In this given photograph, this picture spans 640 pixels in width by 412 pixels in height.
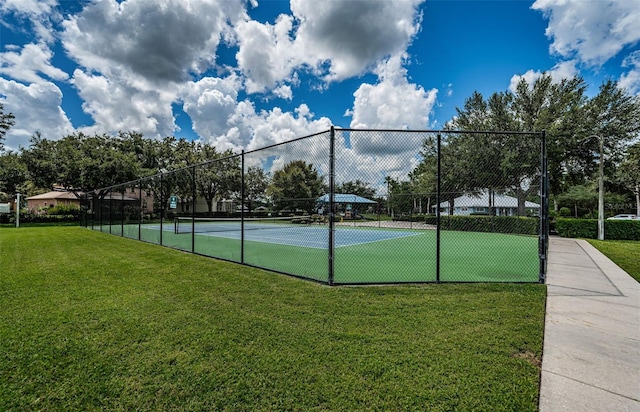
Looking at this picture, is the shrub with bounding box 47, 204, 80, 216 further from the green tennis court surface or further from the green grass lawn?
the green grass lawn

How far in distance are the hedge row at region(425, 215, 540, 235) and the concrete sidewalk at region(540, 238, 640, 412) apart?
197 inches

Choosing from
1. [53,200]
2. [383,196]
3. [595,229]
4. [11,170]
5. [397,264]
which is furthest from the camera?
[53,200]

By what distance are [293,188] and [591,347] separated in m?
5.66

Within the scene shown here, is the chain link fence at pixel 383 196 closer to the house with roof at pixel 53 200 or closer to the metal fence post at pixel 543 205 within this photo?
the metal fence post at pixel 543 205

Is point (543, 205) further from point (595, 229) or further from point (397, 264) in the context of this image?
point (595, 229)

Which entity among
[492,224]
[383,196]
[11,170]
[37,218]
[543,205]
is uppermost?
[11,170]

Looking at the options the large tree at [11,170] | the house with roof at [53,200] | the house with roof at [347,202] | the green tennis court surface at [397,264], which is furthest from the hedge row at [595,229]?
the house with roof at [53,200]

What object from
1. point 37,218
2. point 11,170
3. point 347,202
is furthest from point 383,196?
point 11,170

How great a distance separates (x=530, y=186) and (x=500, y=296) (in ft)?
13.3

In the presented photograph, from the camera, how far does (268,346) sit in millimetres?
2508

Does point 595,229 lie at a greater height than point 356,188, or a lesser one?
lesser

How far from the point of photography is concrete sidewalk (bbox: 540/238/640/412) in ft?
5.99

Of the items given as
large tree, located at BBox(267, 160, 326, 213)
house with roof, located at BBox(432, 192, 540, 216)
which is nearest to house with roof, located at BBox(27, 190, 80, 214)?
large tree, located at BBox(267, 160, 326, 213)

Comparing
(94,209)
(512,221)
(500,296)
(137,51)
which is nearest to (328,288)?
(500,296)
